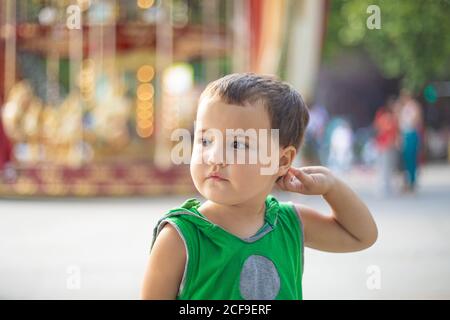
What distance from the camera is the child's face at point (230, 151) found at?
1102 millimetres

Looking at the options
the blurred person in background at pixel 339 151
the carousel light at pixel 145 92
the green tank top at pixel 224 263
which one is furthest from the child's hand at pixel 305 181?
the blurred person in background at pixel 339 151

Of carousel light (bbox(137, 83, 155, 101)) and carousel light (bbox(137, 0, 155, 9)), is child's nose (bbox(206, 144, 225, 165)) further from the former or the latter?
carousel light (bbox(137, 83, 155, 101))

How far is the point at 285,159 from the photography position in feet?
3.90

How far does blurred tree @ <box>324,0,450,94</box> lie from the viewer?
420 inches

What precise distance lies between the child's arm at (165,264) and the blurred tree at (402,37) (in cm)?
920

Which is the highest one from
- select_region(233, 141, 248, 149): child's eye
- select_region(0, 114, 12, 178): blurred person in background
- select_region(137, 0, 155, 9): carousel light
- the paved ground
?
select_region(137, 0, 155, 9): carousel light

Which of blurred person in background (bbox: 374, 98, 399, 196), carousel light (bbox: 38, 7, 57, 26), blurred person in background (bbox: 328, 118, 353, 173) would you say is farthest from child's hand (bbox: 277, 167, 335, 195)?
blurred person in background (bbox: 328, 118, 353, 173)

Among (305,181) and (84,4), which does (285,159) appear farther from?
(84,4)

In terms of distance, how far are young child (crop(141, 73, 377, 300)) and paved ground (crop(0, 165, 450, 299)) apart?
5.69ft

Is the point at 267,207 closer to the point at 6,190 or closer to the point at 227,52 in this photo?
the point at 6,190

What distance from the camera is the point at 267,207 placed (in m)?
1.24

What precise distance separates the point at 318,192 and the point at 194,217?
24cm
